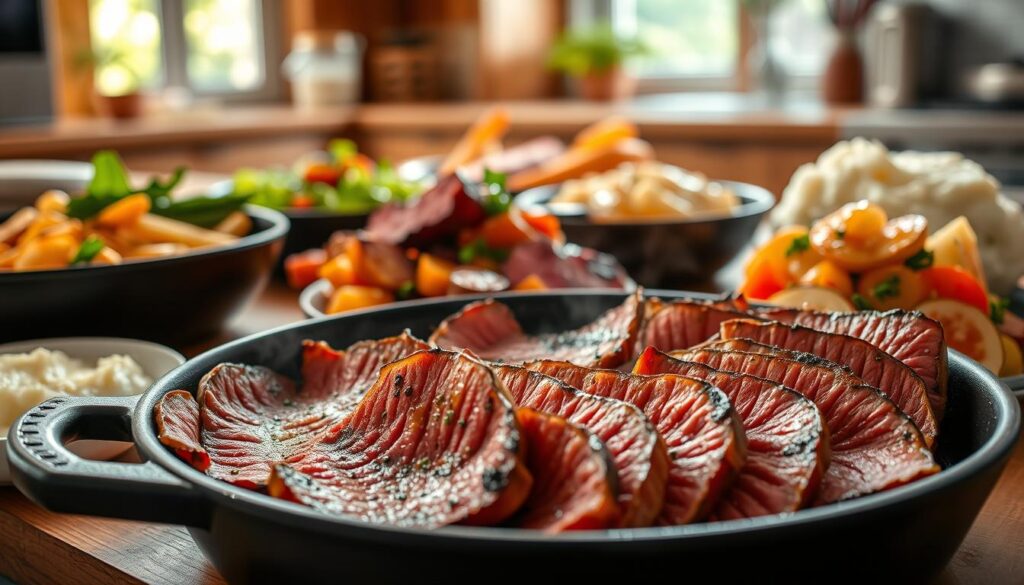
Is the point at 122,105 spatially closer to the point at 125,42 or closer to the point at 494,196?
the point at 125,42

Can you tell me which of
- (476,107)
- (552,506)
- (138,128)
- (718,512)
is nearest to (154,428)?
(552,506)

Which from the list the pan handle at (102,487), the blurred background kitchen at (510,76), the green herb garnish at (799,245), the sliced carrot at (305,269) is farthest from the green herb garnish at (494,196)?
the blurred background kitchen at (510,76)

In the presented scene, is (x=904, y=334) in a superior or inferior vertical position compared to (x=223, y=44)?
inferior

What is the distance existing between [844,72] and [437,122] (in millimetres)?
2281

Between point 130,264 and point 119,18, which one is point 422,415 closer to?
point 130,264

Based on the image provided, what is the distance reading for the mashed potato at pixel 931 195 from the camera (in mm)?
1507

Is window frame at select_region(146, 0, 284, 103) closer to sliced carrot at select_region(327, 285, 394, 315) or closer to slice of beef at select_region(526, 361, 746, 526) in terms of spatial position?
sliced carrot at select_region(327, 285, 394, 315)

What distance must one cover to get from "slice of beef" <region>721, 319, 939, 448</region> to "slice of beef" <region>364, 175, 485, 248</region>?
68 cm

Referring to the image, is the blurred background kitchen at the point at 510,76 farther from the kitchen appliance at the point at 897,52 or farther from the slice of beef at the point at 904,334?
the slice of beef at the point at 904,334

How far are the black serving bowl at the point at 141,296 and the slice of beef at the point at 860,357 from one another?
0.85 m

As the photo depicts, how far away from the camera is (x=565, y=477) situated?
2.27 feet

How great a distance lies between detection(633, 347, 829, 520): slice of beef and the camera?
0.70 m

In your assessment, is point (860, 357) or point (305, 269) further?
point (305, 269)

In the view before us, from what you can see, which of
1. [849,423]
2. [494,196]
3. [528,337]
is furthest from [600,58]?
[849,423]
